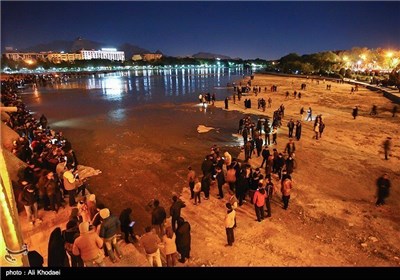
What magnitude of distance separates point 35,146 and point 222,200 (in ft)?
29.1

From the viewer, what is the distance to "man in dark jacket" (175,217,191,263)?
7027 mm

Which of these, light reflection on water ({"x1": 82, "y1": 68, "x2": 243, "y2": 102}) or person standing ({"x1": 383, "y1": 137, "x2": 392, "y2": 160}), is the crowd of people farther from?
light reflection on water ({"x1": 82, "y1": 68, "x2": 243, "y2": 102})

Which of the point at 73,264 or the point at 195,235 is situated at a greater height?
the point at 73,264

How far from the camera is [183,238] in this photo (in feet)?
23.2

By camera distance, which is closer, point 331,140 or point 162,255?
point 162,255

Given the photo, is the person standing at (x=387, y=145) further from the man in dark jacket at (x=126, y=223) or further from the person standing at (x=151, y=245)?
the person standing at (x=151, y=245)

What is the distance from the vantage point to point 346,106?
105 ft

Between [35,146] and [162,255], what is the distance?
907 cm

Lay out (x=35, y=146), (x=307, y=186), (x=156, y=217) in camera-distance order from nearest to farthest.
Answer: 1. (x=156, y=217)
2. (x=307, y=186)
3. (x=35, y=146)

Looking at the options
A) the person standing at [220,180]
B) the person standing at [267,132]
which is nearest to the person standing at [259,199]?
the person standing at [220,180]

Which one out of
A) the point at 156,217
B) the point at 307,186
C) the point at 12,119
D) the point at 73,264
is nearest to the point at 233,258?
the point at 156,217

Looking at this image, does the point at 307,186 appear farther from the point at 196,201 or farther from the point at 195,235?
the point at 195,235

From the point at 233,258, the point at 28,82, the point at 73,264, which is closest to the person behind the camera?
the point at 73,264

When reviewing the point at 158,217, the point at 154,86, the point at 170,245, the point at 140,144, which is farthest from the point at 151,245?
the point at 154,86
